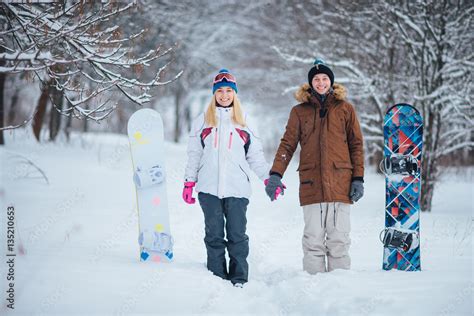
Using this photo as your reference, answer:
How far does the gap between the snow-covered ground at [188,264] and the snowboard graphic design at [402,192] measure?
0.24m

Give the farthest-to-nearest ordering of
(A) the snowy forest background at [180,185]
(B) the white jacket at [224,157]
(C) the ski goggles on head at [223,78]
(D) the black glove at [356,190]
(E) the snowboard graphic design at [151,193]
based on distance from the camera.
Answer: (E) the snowboard graphic design at [151,193]
(C) the ski goggles on head at [223,78]
(B) the white jacket at [224,157]
(D) the black glove at [356,190]
(A) the snowy forest background at [180,185]

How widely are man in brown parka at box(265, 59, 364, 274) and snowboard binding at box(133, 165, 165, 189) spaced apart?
1.02 meters

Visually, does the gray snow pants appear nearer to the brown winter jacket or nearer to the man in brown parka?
the man in brown parka

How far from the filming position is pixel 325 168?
3.57 meters

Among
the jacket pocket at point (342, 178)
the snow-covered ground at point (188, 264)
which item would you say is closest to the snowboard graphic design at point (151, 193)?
the snow-covered ground at point (188, 264)

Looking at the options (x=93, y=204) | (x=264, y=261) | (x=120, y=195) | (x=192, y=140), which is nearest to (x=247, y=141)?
(x=192, y=140)

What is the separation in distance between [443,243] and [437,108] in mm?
2723

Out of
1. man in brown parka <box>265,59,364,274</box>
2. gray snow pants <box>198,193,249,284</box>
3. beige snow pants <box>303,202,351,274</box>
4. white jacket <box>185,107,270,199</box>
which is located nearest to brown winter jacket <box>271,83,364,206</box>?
man in brown parka <box>265,59,364,274</box>

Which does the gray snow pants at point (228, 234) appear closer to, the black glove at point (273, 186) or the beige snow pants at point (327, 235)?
the black glove at point (273, 186)

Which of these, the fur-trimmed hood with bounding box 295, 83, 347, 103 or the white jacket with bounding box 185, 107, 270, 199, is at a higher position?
the fur-trimmed hood with bounding box 295, 83, 347, 103

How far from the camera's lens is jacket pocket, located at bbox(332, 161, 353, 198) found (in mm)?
3568

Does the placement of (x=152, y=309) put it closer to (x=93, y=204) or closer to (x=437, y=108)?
(x=93, y=204)

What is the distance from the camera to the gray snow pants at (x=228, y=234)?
3.69 m

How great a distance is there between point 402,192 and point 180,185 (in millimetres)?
6238
